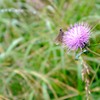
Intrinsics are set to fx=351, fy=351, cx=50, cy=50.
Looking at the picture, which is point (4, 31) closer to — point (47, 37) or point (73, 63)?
point (47, 37)

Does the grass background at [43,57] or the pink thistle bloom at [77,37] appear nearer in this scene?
the pink thistle bloom at [77,37]

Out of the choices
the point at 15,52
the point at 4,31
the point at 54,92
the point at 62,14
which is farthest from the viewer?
the point at 4,31

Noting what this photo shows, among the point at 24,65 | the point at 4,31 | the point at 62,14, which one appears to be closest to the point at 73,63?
the point at 24,65

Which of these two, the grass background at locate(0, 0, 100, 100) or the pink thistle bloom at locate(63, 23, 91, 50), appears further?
the grass background at locate(0, 0, 100, 100)
